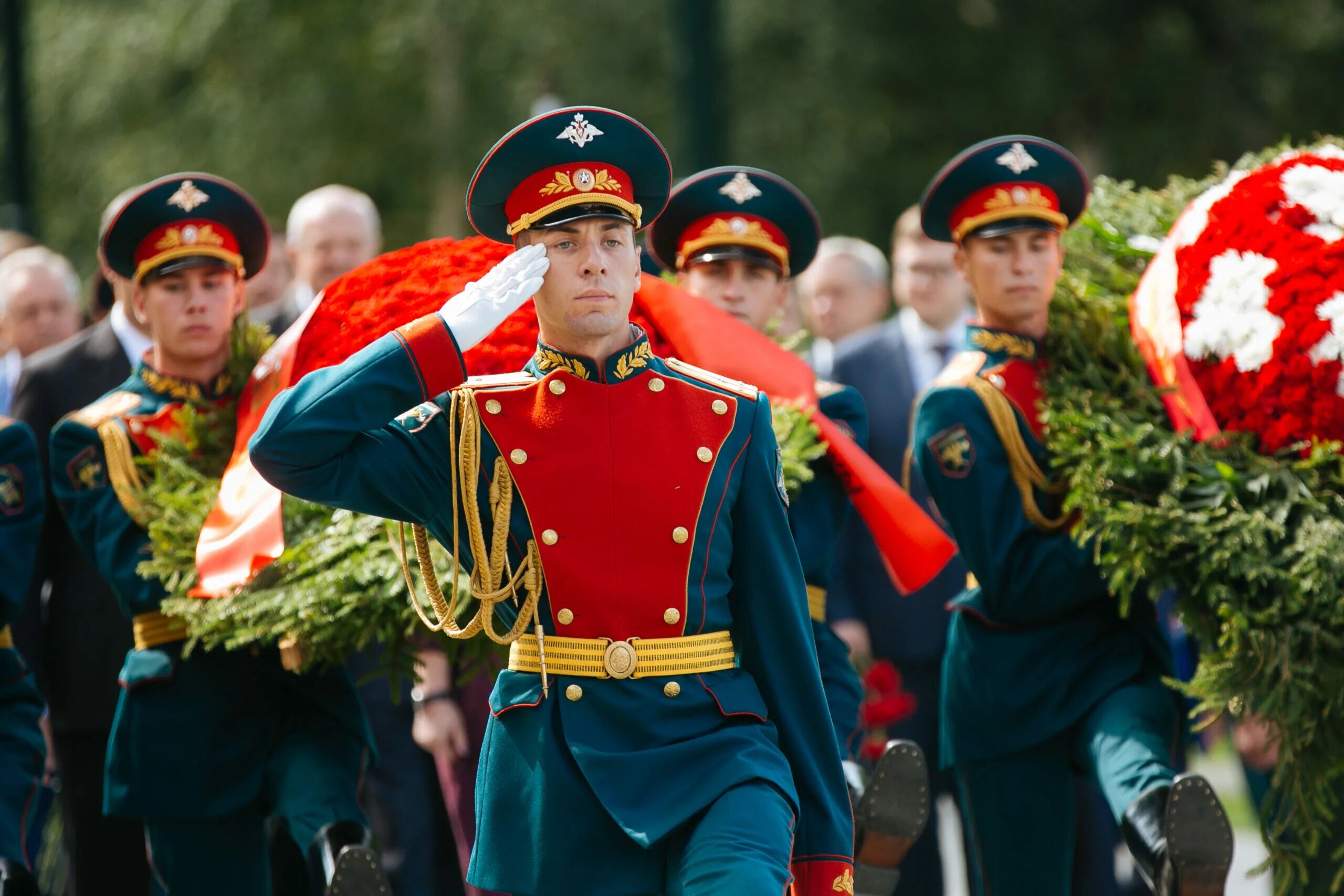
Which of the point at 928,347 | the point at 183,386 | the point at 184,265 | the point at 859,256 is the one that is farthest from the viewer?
the point at 859,256

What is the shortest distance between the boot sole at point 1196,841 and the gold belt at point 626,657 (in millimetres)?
1566

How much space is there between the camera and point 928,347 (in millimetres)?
8312

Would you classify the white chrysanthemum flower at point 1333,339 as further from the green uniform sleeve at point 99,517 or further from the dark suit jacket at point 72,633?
the dark suit jacket at point 72,633

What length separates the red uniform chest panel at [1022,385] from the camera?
585 cm

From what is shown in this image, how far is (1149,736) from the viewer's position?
5.55m

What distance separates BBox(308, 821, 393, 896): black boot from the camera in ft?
16.4

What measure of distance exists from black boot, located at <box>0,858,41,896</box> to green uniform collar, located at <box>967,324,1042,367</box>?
3.05m

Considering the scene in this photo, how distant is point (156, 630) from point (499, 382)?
6.50 ft

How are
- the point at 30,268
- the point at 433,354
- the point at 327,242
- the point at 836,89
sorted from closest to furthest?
the point at 433,354, the point at 327,242, the point at 30,268, the point at 836,89

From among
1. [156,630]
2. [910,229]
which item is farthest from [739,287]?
[910,229]

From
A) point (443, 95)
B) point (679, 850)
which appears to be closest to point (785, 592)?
point (679, 850)

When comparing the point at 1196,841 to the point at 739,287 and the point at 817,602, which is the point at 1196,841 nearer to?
the point at 817,602

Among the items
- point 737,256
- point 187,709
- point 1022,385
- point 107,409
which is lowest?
point 187,709

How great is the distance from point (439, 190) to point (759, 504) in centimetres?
1529
